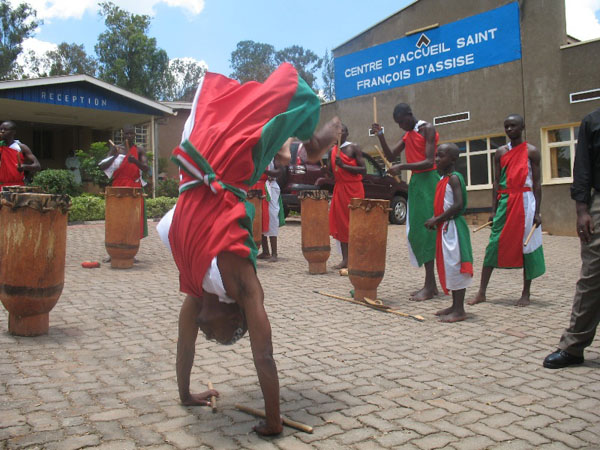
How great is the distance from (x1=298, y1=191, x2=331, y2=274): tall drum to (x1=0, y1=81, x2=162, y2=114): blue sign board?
1281 cm

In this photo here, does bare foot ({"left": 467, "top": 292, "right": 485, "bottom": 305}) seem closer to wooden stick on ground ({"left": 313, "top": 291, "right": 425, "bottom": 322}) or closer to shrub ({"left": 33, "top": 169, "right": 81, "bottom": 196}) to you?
wooden stick on ground ({"left": 313, "top": 291, "right": 425, "bottom": 322})

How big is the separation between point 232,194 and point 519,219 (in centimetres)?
436

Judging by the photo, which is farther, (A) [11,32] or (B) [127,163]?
(A) [11,32]

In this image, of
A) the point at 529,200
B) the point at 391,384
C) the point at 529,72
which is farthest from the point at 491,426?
the point at 529,72

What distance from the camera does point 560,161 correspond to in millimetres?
16141

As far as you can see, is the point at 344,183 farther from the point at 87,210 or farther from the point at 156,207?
the point at 156,207

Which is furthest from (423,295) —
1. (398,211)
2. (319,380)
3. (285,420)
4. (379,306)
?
(398,211)

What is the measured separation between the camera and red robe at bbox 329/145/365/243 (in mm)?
8102

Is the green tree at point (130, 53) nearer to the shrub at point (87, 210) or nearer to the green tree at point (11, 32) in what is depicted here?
the green tree at point (11, 32)

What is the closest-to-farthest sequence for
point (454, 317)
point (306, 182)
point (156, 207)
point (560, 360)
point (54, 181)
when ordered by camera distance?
1. point (560, 360)
2. point (454, 317)
3. point (306, 182)
4. point (54, 181)
5. point (156, 207)

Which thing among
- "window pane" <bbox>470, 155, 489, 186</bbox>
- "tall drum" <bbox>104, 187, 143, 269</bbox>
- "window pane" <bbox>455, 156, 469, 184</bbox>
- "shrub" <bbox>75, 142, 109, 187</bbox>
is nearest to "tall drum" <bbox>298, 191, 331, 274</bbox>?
"tall drum" <bbox>104, 187, 143, 269</bbox>

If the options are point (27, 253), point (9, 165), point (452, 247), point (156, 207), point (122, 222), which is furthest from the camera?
point (156, 207)

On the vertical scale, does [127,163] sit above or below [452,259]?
above

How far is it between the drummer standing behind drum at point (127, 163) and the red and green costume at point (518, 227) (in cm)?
511
